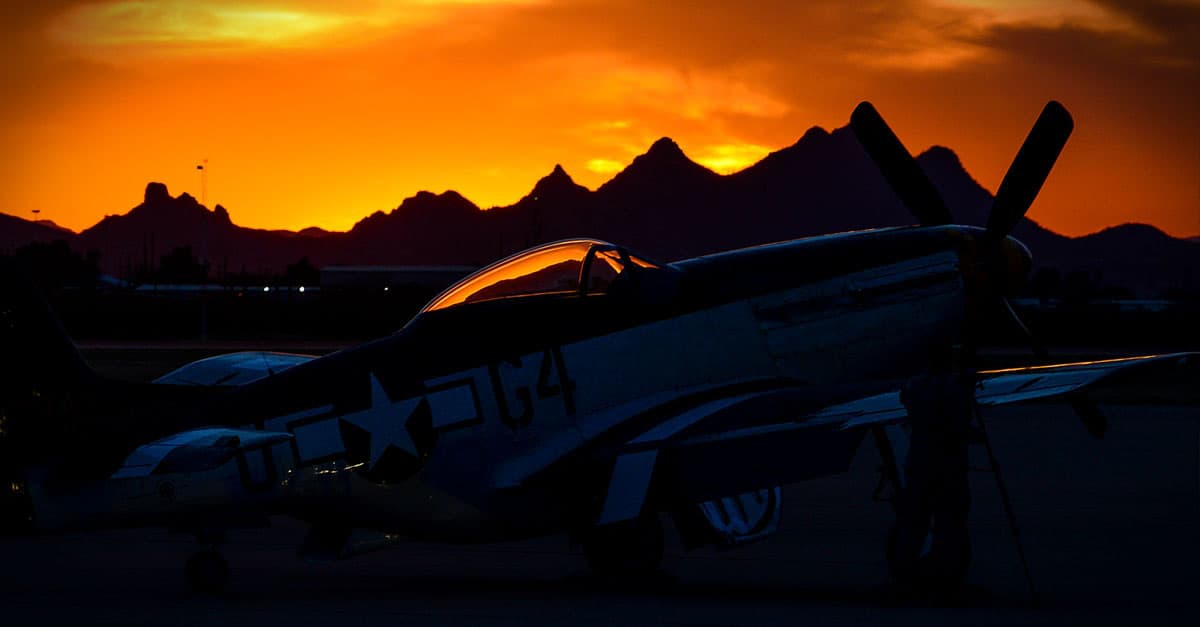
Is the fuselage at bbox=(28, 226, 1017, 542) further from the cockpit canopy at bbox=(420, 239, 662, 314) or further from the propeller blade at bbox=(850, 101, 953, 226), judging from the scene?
the propeller blade at bbox=(850, 101, 953, 226)

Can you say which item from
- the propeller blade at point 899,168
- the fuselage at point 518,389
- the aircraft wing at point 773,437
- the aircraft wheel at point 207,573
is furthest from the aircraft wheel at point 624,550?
the propeller blade at point 899,168

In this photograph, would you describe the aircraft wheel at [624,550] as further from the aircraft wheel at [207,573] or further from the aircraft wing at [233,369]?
the aircraft wing at [233,369]

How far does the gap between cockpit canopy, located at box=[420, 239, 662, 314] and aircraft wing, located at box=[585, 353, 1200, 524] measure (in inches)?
45.5

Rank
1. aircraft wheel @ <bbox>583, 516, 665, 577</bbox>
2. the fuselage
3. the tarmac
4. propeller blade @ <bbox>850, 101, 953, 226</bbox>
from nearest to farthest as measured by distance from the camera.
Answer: the tarmac < the fuselage < aircraft wheel @ <bbox>583, 516, 665, 577</bbox> < propeller blade @ <bbox>850, 101, 953, 226</bbox>

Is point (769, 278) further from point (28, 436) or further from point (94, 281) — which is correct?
point (94, 281)

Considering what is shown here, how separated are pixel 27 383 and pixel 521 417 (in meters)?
3.43

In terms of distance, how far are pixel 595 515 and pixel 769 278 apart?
2298 millimetres

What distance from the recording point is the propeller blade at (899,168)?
15.2 metres

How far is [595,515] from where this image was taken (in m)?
11.2

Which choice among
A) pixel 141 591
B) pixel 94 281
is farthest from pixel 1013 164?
pixel 94 281

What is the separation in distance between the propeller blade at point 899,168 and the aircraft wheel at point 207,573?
24.2 feet

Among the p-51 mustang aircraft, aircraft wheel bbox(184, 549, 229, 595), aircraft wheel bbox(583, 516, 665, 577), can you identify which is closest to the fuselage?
the p-51 mustang aircraft

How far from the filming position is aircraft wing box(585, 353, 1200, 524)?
10.2 m

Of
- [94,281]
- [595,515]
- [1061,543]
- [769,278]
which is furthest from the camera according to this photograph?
[94,281]
